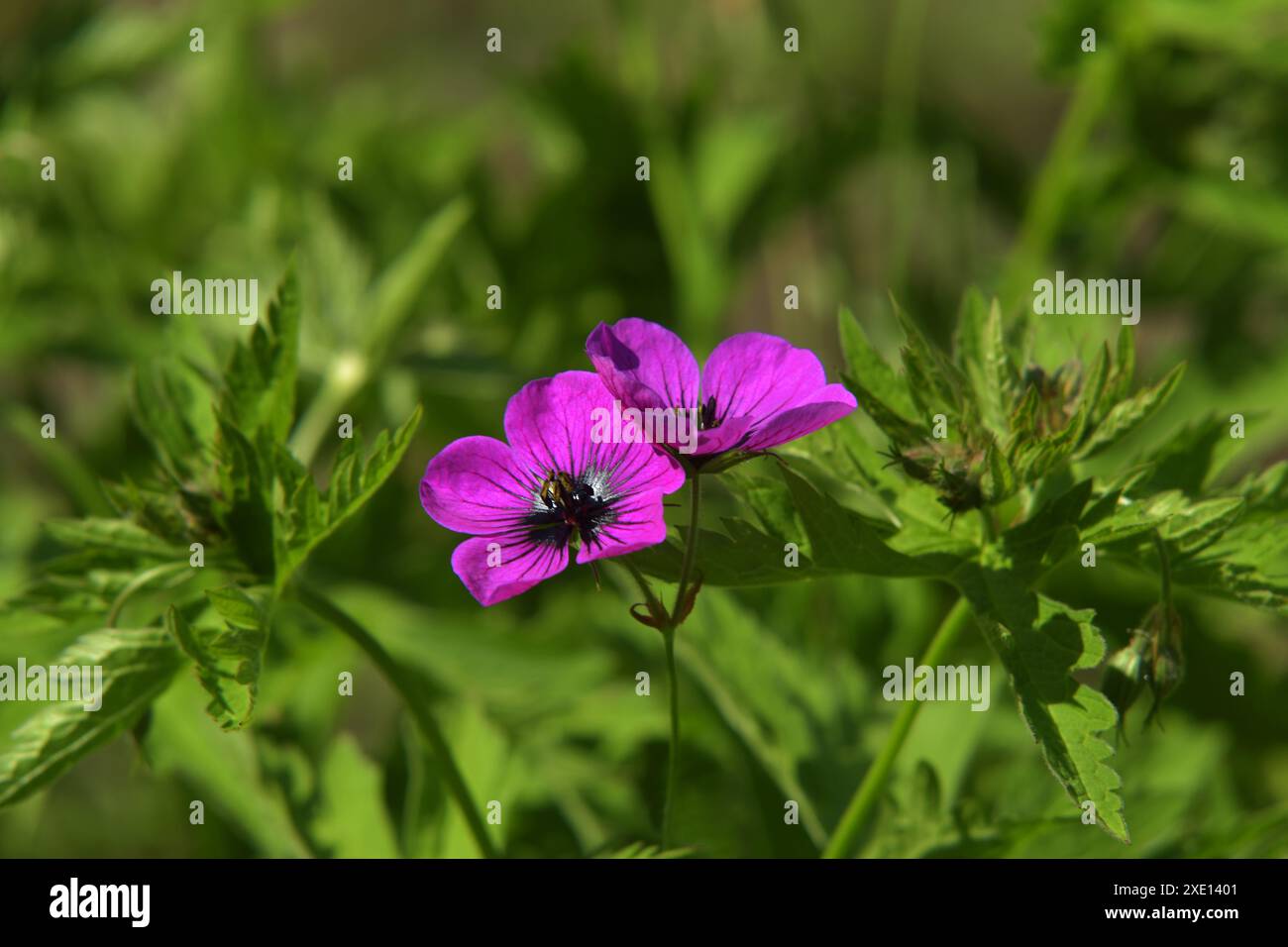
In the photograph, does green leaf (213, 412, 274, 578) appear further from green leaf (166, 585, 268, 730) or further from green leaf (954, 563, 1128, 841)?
green leaf (954, 563, 1128, 841)

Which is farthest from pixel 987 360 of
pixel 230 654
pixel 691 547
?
pixel 230 654

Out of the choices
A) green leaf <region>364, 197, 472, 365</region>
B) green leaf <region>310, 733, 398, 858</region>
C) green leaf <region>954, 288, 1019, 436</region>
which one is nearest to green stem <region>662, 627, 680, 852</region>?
green leaf <region>954, 288, 1019, 436</region>

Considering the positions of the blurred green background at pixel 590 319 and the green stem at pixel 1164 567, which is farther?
the blurred green background at pixel 590 319

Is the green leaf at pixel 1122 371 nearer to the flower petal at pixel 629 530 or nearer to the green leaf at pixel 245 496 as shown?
the flower petal at pixel 629 530

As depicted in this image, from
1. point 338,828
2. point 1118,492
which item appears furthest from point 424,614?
point 1118,492

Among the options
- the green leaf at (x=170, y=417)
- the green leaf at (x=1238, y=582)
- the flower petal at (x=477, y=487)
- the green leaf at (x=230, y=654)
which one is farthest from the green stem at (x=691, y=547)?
the green leaf at (x=170, y=417)

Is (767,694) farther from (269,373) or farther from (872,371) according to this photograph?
(269,373)
